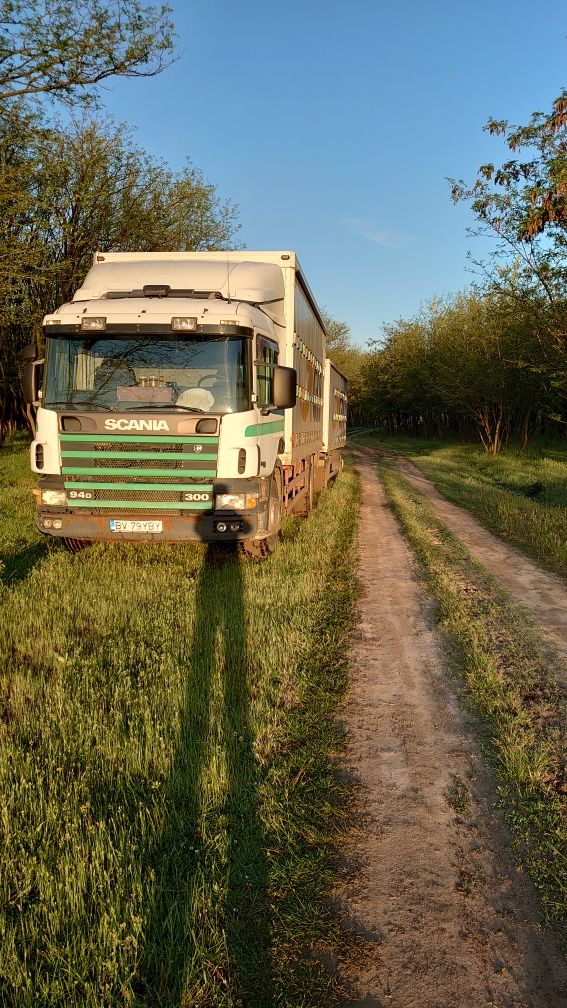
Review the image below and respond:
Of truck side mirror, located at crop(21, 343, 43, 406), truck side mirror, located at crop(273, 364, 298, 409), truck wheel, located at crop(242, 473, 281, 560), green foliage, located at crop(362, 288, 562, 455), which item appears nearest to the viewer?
truck side mirror, located at crop(21, 343, 43, 406)

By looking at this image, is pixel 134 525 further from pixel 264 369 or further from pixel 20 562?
pixel 264 369

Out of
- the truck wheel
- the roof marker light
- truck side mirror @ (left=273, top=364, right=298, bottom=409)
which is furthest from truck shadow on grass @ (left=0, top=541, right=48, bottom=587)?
truck side mirror @ (left=273, top=364, right=298, bottom=409)

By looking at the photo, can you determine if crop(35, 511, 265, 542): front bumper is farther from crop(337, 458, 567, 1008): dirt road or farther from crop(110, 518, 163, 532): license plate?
crop(337, 458, 567, 1008): dirt road

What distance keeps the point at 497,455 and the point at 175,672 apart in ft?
98.9

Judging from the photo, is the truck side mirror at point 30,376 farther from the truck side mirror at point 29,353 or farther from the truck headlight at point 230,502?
the truck headlight at point 230,502

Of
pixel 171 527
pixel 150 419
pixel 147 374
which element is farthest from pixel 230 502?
pixel 147 374

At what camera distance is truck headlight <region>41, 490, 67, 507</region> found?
6.88 m

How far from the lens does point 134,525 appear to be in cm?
692

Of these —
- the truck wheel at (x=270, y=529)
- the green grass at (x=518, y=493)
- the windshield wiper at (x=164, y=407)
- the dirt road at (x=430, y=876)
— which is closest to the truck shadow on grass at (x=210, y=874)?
the dirt road at (x=430, y=876)

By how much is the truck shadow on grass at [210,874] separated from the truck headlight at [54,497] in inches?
135

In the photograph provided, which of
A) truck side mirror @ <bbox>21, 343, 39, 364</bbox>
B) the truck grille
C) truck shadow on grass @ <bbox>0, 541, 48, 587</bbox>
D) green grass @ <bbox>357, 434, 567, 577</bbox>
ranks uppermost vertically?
Result: truck side mirror @ <bbox>21, 343, 39, 364</bbox>

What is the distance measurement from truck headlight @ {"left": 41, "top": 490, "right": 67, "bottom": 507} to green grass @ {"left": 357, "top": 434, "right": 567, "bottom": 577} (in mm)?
6503

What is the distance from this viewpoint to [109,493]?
6832 mm

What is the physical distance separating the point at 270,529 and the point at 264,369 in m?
1.98
